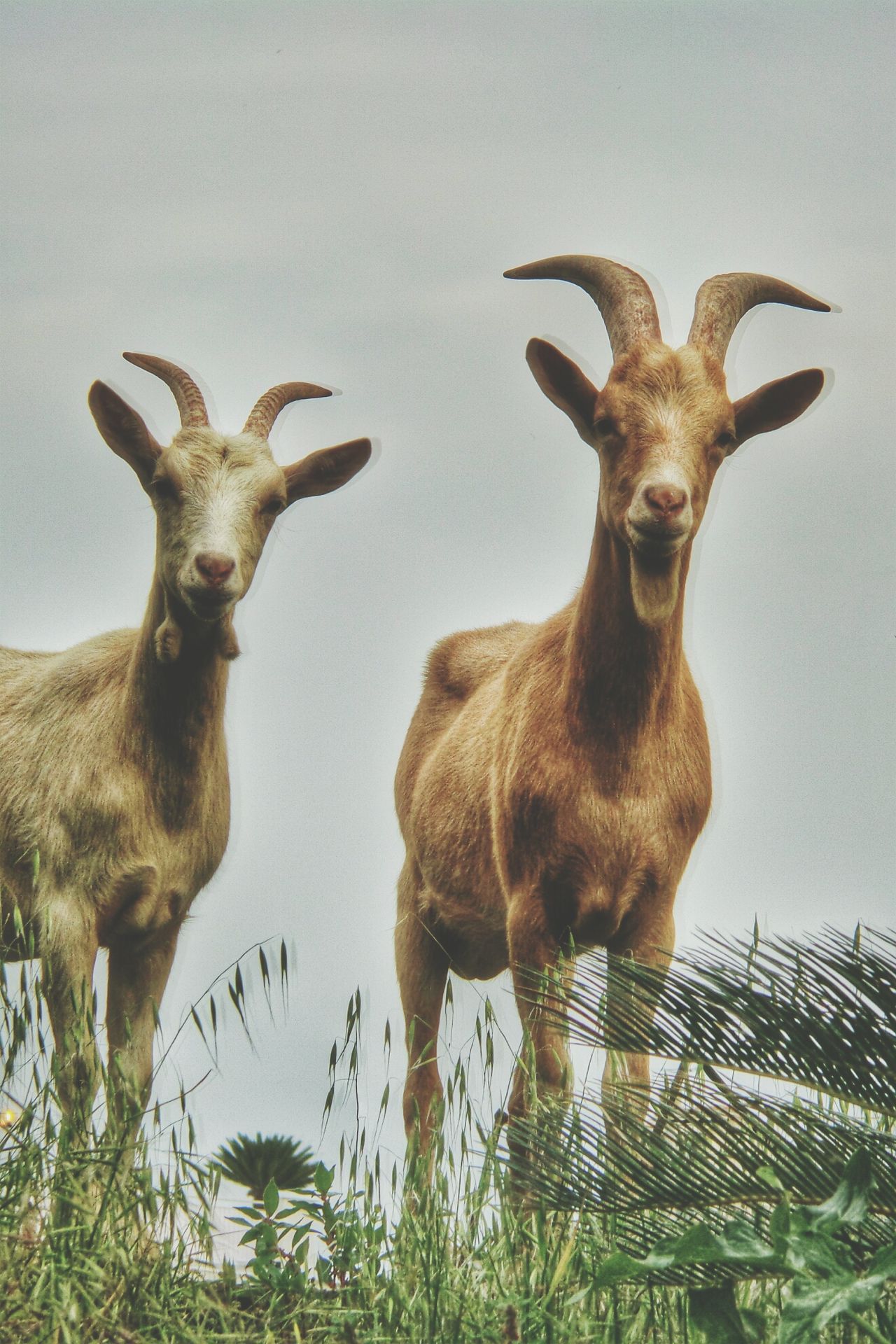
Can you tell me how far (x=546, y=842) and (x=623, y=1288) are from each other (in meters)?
1.97

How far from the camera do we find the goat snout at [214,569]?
5.79 metres

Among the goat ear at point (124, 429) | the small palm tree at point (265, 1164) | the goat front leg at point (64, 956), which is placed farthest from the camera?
the goat ear at point (124, 429)

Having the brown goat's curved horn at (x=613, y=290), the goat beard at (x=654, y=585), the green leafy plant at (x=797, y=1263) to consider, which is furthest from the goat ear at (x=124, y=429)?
the green leafy plant at (x=797, y=1263)

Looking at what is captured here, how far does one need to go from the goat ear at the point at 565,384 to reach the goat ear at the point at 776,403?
54 cm

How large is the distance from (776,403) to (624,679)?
45.6 inches

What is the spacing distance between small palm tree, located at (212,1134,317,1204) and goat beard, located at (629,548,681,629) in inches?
83.8

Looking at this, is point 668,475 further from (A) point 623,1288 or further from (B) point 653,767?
(A) point 623,1288

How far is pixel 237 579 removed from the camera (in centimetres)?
584

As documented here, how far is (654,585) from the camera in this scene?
223 inches

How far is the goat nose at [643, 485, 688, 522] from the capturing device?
17.2 ft

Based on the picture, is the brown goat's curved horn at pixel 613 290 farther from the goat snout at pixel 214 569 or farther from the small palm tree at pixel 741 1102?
the small palm tree at pixel 741 1102

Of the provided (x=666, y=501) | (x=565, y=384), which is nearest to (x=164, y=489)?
(x=565, y=384)

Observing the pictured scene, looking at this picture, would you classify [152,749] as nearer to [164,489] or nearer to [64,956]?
[64,956]

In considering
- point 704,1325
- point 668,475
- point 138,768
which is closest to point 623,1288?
point 704,1325
